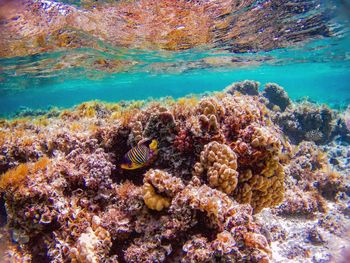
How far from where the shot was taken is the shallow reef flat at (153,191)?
3.07 m

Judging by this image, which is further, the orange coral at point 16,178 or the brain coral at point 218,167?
the brain coral at point 218,167

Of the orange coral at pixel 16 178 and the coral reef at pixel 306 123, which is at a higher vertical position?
the orange coral at pixel 16 178

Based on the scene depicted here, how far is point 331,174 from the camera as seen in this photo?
9055 mm

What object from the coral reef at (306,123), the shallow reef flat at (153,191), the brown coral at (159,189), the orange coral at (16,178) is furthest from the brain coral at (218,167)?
the coral reef at (306,123)

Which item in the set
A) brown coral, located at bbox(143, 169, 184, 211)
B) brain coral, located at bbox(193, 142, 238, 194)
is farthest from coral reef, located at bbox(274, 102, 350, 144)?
brown coral, located at bbox(143, 169, 184, 211)

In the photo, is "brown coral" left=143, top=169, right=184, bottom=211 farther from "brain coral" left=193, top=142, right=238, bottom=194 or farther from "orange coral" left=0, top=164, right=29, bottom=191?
"orange coral" left=0, top=164, right=29, bottom=191

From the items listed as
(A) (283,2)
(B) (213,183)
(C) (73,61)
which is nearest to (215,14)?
(A) (283,2)

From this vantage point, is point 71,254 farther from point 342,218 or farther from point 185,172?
point 342,218

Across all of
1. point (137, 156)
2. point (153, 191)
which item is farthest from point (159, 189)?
point (137, 156)

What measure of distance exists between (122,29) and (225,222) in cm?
1542

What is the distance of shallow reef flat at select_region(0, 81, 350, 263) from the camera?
3070mm

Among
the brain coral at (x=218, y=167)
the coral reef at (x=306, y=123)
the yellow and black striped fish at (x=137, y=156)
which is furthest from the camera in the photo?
the coral reef at (x=306, y=123)

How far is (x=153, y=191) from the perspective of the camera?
340 cm

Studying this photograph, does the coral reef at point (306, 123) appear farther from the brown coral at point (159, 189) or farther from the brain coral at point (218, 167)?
the brown coral at point (159, 189)
